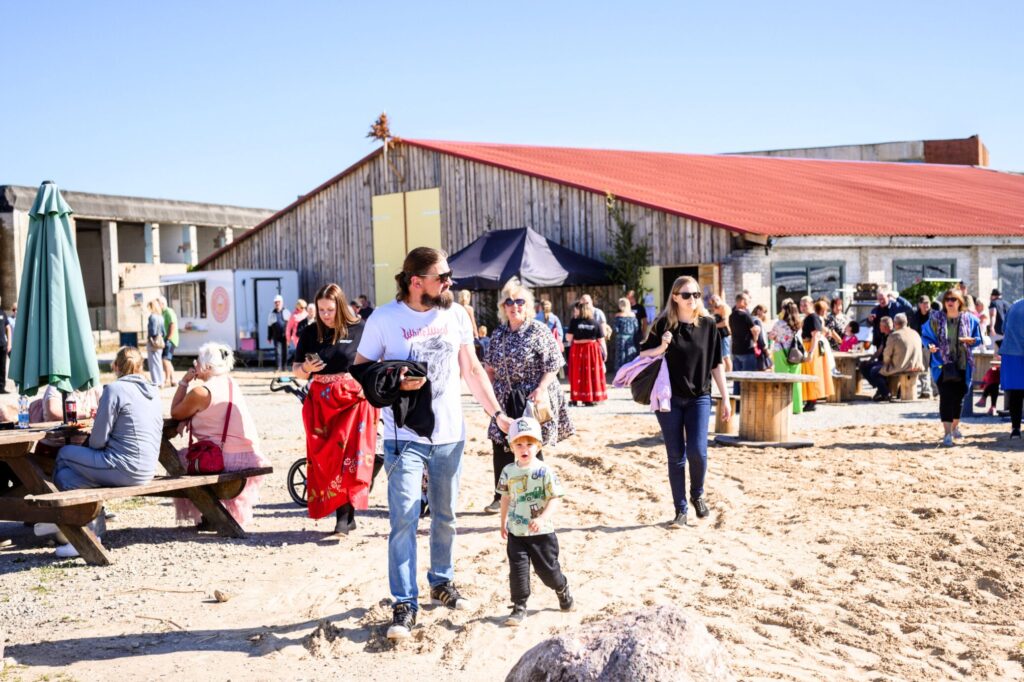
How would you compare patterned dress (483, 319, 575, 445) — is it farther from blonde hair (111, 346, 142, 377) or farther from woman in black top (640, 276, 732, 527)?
blonde hair (111, 346, 142, 377)

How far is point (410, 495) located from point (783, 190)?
79.2 feet

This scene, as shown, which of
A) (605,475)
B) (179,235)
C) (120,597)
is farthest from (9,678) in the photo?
(179,235)

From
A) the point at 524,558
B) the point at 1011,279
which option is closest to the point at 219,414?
the point at 524,558

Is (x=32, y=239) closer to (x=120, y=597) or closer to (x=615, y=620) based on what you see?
(x=120, y=597)

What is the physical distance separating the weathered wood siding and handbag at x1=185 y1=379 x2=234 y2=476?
14584 mm

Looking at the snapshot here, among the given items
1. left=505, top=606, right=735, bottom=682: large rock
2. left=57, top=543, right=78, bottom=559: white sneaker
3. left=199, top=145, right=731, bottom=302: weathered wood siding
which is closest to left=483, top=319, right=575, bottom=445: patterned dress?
left=57, top=543, right=78, bottom=559: white sneaker

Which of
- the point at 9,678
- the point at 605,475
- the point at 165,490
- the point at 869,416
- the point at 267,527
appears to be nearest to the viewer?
the point at 9,678

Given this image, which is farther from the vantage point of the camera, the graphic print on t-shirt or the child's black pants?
the child's black pants

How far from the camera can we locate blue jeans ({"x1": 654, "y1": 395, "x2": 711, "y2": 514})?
777 centimetres

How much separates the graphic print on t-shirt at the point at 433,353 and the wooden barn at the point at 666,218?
1567 centimetres

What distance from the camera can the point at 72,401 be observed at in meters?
7.54

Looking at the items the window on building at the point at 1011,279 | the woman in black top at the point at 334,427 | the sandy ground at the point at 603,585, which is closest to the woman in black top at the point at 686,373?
the sandy ground at the point at 603,585

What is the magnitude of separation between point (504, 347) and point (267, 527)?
2.30 m

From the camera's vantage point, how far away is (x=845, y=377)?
52.5 feet
